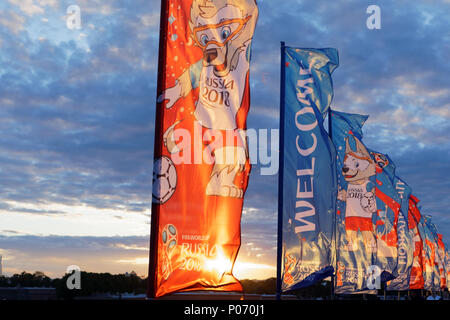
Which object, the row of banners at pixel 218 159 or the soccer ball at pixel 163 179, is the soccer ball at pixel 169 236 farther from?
the soccer ball at pixel 163 179

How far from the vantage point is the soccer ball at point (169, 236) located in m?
13.1

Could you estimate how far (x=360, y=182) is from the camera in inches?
1189

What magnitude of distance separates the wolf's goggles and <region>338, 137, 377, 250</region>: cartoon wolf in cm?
1587

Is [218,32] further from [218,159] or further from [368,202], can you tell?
[368,202]

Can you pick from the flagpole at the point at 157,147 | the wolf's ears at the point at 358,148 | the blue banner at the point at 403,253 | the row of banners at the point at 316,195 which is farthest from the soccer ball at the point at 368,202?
the flagpole at the point at 157,147

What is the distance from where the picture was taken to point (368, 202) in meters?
30.3

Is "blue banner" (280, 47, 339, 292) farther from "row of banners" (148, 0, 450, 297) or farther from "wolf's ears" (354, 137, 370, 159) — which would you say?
"wolf's ears" (354, 137, 370, 159)

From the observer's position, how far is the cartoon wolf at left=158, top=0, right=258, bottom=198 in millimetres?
14242

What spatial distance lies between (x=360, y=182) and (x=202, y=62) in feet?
58.0

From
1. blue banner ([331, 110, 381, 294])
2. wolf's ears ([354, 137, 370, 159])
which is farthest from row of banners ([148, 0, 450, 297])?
wolf's ears ([354, 137, 370, 159])

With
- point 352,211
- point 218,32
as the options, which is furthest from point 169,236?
point 352,211

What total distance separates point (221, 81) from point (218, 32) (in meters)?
1.27
